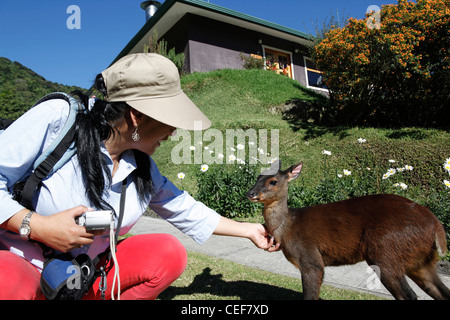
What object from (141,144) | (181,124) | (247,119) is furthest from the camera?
(247,119)

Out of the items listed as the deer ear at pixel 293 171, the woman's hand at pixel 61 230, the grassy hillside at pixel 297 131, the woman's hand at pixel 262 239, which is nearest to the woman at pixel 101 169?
the woman's hand at pixel 61 230

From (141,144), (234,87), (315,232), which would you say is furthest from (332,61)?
(141,144)

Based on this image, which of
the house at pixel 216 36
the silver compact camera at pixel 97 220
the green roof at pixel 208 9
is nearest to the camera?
the silver compact camera at pixel 97 220

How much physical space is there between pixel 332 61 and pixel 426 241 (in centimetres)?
702

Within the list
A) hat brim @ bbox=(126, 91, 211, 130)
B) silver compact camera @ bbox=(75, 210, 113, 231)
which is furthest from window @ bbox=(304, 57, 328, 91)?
silver compact camera @ bbox=(75, 210, 113, 231)

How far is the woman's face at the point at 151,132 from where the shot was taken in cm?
201

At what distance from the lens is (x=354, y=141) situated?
775 centimetres

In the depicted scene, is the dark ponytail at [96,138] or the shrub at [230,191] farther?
the shrub at [230,191]

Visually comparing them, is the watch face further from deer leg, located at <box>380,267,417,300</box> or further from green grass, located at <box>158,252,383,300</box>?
deer leg, located at <box>380,267,417,300</box>

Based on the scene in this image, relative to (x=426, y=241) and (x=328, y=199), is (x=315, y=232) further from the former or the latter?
(x=328, y=199)

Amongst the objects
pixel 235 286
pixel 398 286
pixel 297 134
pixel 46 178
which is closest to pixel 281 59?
pixel 297 134

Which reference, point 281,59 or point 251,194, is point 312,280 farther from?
point 281,59

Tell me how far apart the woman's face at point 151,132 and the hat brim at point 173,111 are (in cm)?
11

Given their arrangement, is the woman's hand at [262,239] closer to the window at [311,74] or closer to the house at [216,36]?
the house at [216,36]
